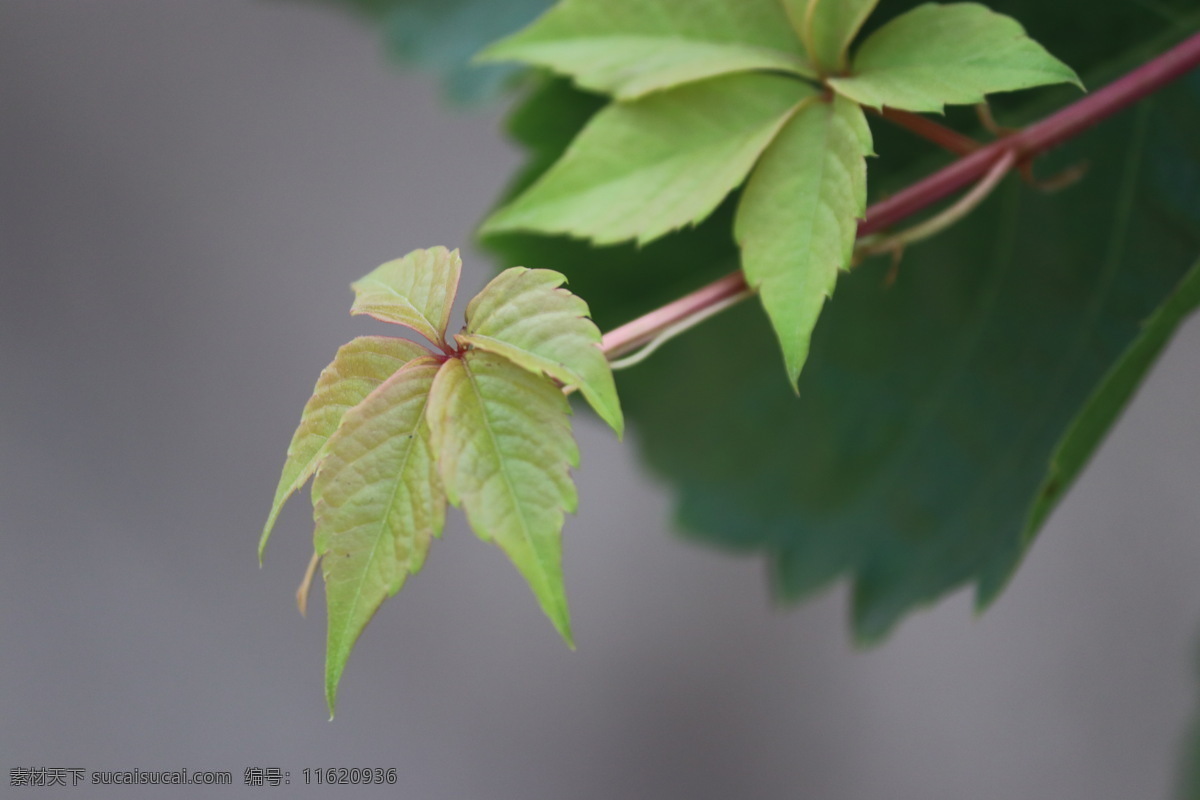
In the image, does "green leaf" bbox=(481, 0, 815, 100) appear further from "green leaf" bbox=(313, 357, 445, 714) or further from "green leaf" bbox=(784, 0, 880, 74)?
"green leaf" bbox=(313, 357, 445, 714)

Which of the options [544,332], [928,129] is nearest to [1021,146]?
[928,129]

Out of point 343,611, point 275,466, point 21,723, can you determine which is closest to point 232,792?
point 21,723

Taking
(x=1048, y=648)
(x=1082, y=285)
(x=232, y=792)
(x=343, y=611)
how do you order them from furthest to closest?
(x=1048, y=648)
(x=232, y=792)
(x=1082, y=285)
(x=343, y=611)

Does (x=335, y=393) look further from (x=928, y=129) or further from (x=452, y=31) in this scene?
(x=452, y=31)

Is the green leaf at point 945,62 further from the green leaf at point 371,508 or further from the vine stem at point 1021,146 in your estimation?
the green leaf at point 371,508

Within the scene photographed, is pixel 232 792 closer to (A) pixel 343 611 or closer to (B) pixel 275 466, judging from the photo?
(B) pixel 275 466

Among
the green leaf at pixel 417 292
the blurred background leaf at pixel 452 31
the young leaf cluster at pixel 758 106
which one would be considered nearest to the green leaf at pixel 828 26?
the young leaf cluster at pixel 758 106
